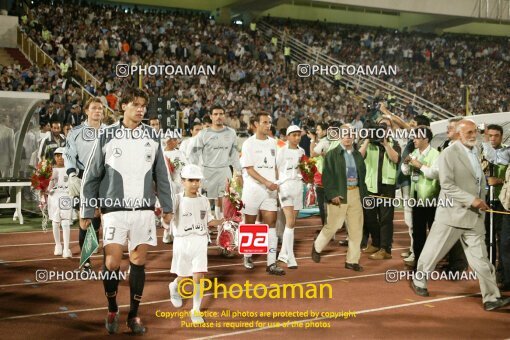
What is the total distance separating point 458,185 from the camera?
23.8 feet

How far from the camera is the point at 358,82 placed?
3127 cm

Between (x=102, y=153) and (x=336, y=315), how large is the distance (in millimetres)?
2848

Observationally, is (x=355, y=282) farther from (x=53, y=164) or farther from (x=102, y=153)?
(x=53, y=164)

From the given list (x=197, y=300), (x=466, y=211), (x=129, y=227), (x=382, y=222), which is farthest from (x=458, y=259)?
(x=129, y=227)

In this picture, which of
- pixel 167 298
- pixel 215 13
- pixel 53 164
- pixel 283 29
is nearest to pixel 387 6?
pixel 283 29

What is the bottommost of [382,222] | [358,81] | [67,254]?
[67,254]

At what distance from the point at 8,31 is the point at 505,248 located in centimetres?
2276

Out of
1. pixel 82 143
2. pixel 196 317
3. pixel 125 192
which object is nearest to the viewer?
pixel 125 192

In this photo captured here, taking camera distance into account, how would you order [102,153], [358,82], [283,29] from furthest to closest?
[283,29], [358,82], [102,153]

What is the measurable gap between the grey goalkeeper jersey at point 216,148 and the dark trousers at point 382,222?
2.22m

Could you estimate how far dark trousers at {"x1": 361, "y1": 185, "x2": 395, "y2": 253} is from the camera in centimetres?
1022

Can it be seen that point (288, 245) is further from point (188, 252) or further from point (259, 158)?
point (188, 252)

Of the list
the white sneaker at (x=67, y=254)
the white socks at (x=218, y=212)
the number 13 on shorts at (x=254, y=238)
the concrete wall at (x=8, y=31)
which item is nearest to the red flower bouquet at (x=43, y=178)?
the white sneaker at (x=67, y=254)

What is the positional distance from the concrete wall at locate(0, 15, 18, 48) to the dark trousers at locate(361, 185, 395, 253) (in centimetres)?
1980
